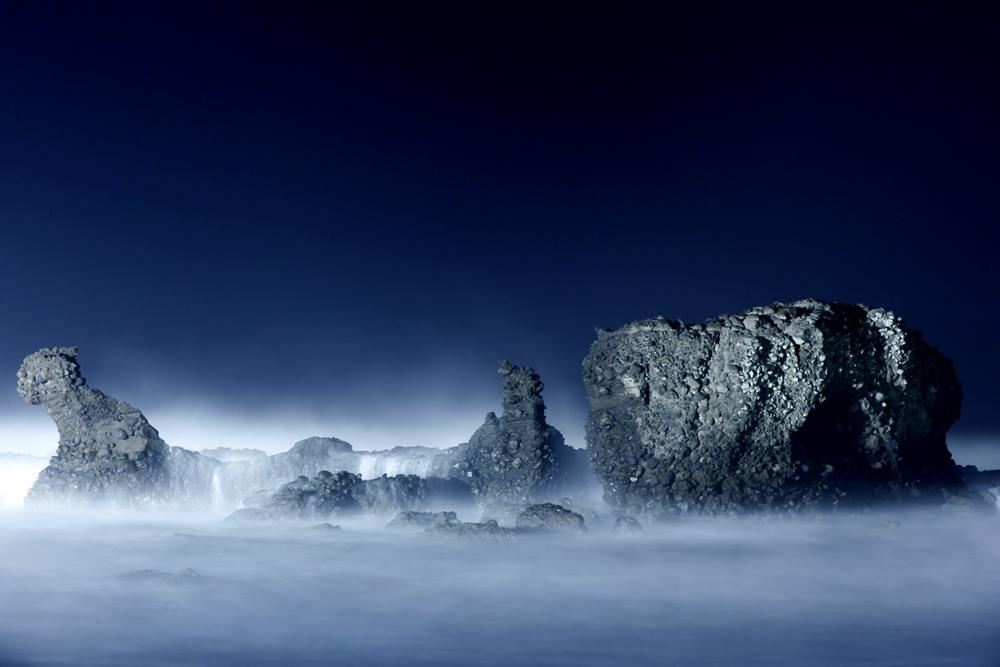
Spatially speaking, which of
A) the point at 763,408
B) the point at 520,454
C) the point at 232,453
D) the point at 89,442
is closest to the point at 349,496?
the point at 520,454

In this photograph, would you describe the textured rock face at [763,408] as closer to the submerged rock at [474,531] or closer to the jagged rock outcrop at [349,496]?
the submerged rock at [474,531]

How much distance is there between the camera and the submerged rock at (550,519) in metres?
11.1

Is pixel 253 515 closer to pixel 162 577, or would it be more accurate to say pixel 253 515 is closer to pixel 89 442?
pixel 89 442

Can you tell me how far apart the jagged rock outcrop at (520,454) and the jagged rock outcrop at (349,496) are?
481mm

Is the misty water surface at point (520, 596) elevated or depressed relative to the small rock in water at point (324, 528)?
depressed

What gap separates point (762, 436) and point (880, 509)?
77.4 inches

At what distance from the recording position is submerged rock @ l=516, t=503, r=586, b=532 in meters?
11.1

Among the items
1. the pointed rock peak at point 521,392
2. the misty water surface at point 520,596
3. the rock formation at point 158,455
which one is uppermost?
the pointed rock peak at point 521,392

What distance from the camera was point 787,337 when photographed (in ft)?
37.2

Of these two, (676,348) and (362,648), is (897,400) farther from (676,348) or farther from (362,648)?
(362,648)

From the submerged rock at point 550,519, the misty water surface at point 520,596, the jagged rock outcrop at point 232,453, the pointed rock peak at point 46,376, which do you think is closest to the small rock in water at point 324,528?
the misty water surface at point 520,596

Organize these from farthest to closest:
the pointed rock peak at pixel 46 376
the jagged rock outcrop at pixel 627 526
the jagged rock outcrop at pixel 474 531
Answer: the pointed rock peak at pixel 46 376 → the jagged rock outcrop at pixel 627 526 → the jagged rock outcrop at pixel 474 531

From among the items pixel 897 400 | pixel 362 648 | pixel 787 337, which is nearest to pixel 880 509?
pixel 897 400

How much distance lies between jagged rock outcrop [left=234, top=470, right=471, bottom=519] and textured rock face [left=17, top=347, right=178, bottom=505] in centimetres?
161
